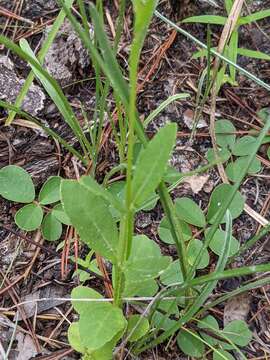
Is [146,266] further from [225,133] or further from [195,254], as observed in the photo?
[225,133]

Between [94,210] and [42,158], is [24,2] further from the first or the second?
[94,210]

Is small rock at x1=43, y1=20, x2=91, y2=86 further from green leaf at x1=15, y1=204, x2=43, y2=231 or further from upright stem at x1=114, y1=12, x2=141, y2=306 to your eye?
upright stem at x1=114, y1=12, x2=141, y2=306

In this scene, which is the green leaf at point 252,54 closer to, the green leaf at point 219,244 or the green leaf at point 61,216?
the green leaf at point 219,244

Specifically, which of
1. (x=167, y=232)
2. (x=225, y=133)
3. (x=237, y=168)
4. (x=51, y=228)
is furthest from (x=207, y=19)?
(x=51, y=228)

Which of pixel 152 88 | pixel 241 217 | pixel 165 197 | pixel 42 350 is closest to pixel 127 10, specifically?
pixel 152 88

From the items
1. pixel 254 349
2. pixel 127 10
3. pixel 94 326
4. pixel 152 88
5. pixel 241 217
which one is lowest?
pixel 254 349

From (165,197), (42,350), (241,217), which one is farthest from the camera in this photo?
(241,217)

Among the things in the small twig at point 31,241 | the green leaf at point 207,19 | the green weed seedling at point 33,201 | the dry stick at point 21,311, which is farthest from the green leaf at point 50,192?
the green leaf at point 207,19

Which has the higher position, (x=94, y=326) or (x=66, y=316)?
(x=94, y=326)
